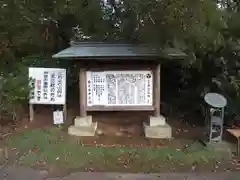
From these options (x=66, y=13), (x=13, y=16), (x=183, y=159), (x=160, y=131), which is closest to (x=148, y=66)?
(x=160, y=131)

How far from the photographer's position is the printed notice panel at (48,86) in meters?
8.62

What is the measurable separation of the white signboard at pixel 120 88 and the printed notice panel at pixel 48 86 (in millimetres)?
747

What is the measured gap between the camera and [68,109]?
9.79 metres

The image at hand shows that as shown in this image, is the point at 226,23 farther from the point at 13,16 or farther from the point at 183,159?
the point at 13,16

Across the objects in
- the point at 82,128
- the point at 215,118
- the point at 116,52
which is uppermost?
the point at 116,52

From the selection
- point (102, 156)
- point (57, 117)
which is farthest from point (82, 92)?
point (102, 156)

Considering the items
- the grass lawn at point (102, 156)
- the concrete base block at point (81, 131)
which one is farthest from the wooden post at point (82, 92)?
the grass lawn at point (102, 156)

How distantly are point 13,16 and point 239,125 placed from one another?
21.7 feet

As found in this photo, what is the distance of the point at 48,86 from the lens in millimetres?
8602

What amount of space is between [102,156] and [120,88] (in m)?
1.99

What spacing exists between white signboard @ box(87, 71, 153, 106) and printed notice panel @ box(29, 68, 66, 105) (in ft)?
2.45

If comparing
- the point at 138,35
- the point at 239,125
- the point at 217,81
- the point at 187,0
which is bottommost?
the point at 239,125

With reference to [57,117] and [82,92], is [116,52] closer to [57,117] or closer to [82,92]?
[82,92]

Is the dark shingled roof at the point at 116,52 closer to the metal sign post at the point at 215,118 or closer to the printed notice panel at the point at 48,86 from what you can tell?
the printed notice panel at the point at 48,86
